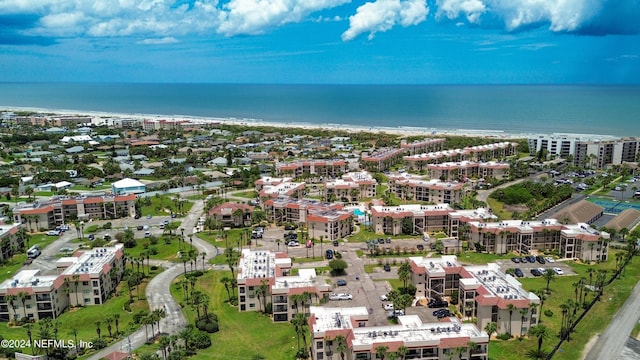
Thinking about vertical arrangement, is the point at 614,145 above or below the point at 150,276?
above

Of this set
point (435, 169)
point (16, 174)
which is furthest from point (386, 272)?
point (16, 174)

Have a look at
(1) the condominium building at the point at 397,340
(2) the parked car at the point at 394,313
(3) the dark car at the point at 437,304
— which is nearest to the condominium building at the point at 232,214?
(2) the parked car at the point at 394,313

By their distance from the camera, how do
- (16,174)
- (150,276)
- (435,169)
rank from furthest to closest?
(16,174)
(435,169)
(150,276)

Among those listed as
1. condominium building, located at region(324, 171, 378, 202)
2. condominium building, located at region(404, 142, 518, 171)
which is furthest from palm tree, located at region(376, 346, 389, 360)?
condominium building, located at region(404, 142, 518, 171)

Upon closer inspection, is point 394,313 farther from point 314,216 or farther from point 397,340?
point 314,216

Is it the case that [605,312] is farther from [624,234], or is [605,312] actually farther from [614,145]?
[614,145]
